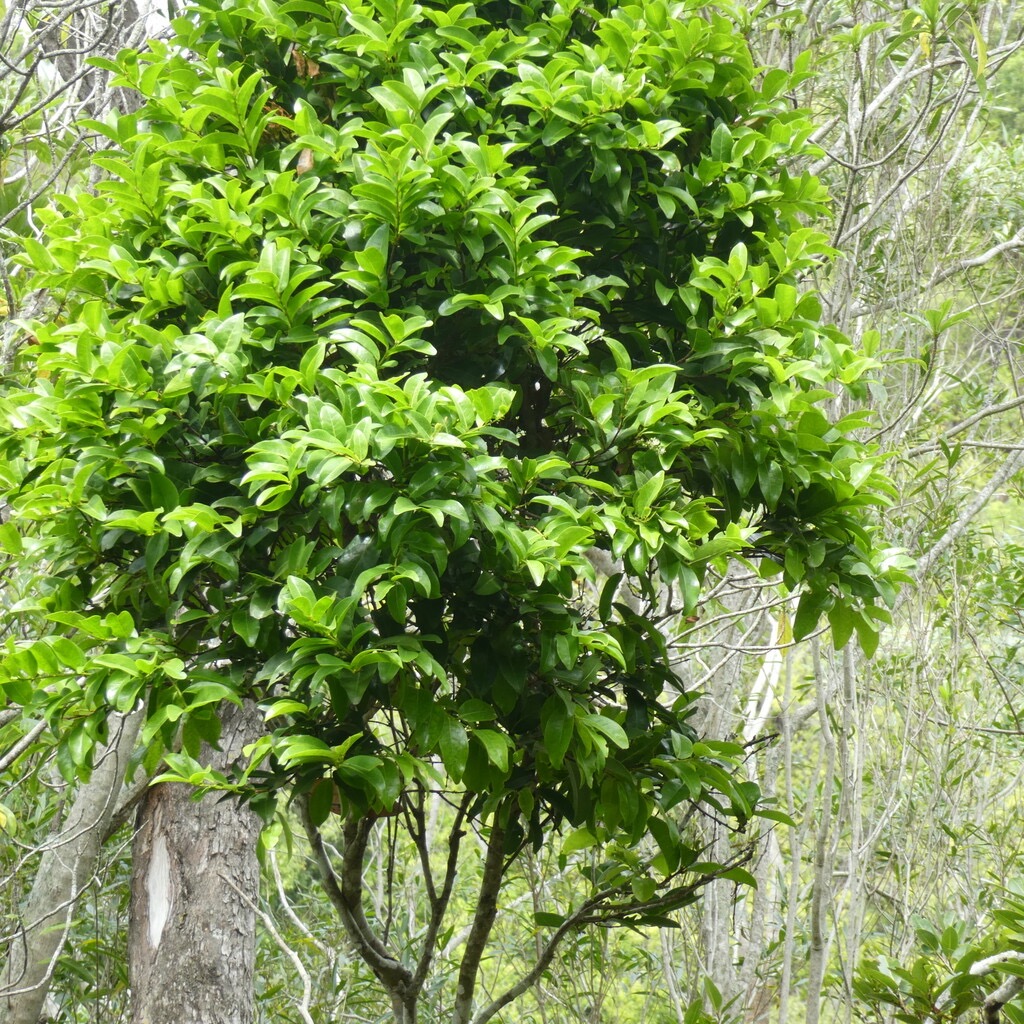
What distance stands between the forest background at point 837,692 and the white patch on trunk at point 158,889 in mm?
163

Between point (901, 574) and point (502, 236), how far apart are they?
873 mm

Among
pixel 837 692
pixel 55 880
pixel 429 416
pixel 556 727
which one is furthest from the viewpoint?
pixel 837 692

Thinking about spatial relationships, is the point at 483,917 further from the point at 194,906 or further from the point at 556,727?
the point at 194,906

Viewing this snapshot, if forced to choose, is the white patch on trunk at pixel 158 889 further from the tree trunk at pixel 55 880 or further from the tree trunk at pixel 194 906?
the tree trunk at pixel 55 880

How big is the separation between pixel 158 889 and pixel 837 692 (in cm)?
228

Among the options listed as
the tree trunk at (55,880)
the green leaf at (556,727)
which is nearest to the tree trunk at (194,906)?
the tree trunk at (55,880)

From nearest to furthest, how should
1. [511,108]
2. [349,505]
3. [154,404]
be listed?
[349,505] < [154,404] < [511,108]

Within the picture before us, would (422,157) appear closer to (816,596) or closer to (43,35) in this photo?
(816,596)


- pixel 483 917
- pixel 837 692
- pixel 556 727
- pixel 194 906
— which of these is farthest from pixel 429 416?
pixel 837 692

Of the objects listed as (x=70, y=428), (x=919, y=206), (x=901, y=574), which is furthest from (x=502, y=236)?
(x=919, y=206)

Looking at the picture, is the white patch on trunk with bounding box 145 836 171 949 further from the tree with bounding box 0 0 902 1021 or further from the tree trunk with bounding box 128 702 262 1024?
the tree with bounding box 0 0 902 1021

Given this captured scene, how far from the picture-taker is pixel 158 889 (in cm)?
320

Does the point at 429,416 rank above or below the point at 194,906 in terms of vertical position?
above

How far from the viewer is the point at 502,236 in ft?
5.24
